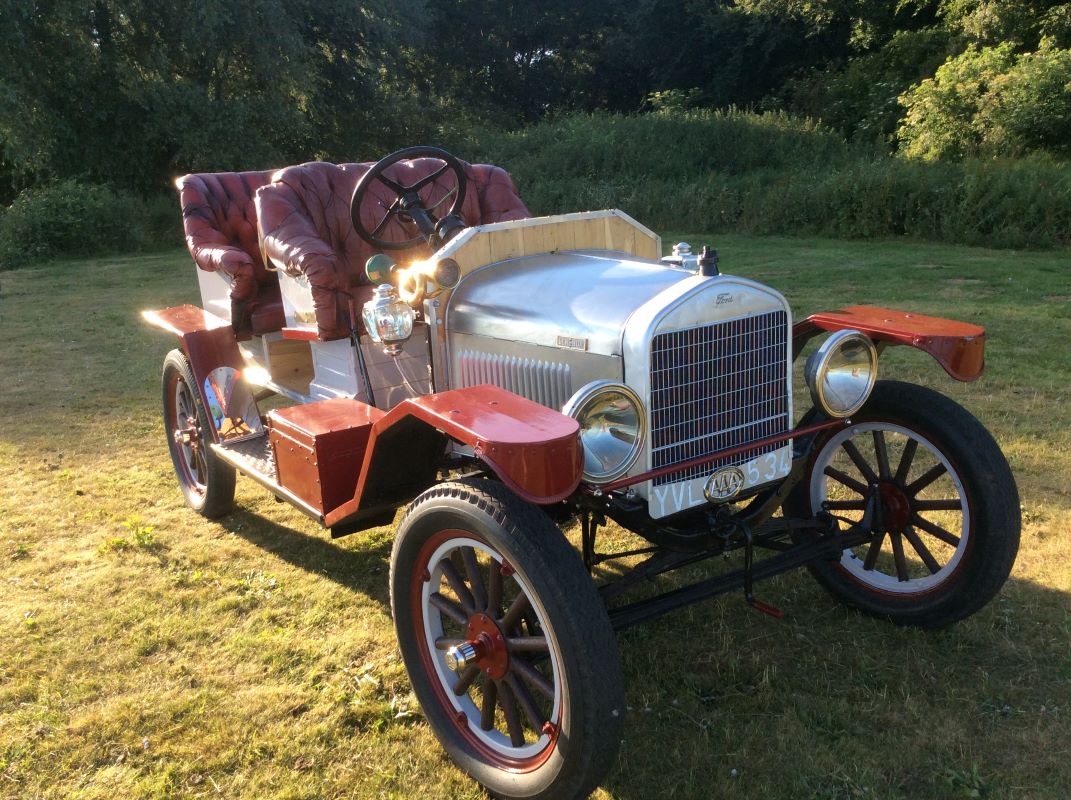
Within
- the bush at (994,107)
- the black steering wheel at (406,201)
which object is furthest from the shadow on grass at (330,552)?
the bush at (994,107)

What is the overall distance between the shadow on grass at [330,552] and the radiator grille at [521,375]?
3.49 ft

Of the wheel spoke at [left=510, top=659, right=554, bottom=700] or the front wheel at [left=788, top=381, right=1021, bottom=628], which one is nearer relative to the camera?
the wheel spoke at [left=510, top=659, right=554, bottom=700]

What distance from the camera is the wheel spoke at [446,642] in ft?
8.53

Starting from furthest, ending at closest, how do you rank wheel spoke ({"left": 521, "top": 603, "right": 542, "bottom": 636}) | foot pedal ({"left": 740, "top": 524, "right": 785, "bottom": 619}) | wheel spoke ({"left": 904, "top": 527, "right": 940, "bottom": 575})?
wheel spoke ({"left": 904, "top": 527, "right": 940, "bottom": 575}), foot pedal ({"left": 740, "top": 524, "right": 785, "bottom": 619}), wheel spoke ({"left": 521, "top": 603, "right": 542, "bottom": 636})

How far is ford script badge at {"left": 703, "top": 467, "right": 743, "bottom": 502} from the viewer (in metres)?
2.76

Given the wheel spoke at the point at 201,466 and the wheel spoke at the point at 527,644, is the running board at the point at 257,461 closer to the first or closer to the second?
the wheel spoke at the point at 201,466

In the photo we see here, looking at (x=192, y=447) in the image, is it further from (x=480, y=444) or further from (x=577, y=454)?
(x=577, y=454)

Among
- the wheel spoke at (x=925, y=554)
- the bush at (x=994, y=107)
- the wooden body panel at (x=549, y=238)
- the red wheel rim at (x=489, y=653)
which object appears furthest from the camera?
the bush at (x=994, y=107)

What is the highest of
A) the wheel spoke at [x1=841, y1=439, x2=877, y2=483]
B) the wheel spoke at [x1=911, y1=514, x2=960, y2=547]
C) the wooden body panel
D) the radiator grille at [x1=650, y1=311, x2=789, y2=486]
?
the wooden body panel

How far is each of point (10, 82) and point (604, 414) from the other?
17899mm

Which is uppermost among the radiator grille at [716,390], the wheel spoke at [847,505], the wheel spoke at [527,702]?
the radiator grille at [716,390]

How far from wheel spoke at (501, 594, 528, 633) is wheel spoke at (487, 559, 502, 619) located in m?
0.04

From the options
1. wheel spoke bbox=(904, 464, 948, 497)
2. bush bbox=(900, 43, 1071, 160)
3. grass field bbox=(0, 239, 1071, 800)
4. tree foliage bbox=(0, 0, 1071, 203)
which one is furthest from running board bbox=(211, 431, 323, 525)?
tree foliage bbox=(0, 0, 1071, 203)

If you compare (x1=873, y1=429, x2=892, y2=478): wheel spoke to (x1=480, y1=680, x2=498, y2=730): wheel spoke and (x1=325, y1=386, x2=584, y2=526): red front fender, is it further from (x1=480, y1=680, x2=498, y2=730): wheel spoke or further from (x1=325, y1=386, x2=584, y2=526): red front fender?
(x1=480, y1=680, x2=498, y2=730): wheel spoke
